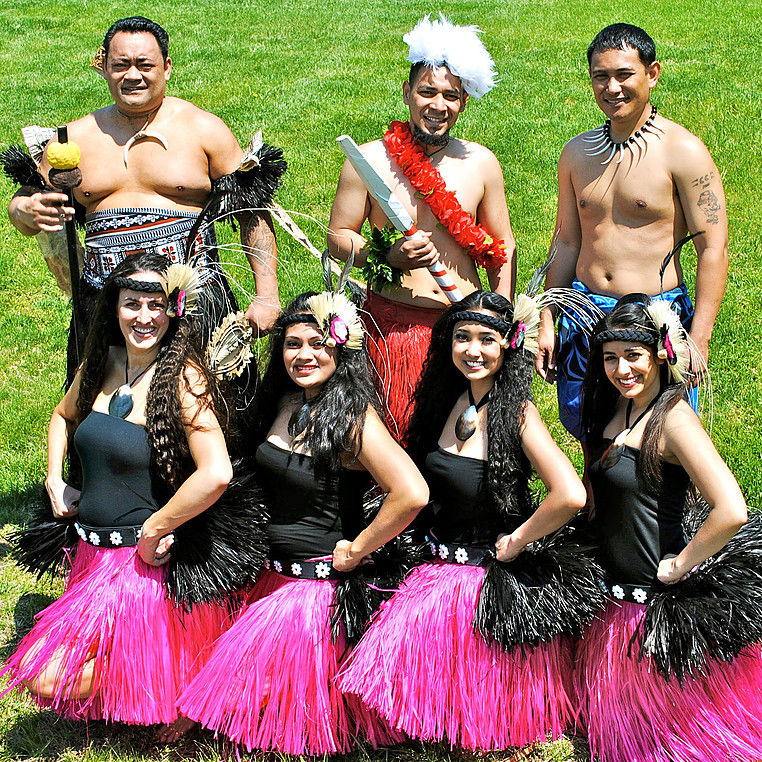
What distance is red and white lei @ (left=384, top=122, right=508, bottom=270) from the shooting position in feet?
12.9

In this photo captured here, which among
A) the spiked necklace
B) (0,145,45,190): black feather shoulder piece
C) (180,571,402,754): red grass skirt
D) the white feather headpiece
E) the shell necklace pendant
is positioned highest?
the white feather headpiece

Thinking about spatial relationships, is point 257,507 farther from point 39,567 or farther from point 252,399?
point 39,567

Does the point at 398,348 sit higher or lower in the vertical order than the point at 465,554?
higher

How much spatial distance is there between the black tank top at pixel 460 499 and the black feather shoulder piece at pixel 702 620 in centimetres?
59

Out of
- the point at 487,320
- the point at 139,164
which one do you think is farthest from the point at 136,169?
the point at 487,320

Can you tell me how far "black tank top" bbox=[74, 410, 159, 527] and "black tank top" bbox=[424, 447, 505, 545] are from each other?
99cm

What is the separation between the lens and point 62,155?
3.54 m

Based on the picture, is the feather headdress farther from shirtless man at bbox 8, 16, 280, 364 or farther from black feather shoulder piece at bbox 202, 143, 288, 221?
black feather shoulder piece at bbox 202, 143, 288, 221

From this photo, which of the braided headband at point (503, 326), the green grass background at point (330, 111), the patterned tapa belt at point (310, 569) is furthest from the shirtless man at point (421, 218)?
the green grass background at point (330, 111)

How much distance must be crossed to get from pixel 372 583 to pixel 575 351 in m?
Result: 1.34

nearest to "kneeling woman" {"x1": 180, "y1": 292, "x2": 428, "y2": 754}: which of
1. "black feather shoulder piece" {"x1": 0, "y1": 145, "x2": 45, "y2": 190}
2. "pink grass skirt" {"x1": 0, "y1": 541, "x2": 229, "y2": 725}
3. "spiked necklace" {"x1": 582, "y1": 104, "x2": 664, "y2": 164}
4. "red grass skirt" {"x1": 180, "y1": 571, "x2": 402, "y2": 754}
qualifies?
"red grass skirt" {"x1": 180, "y1": 571, "x2": 402, "y2": 754}

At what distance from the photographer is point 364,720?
346 cm

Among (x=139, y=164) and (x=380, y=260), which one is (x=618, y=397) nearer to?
(x=380, y=260)

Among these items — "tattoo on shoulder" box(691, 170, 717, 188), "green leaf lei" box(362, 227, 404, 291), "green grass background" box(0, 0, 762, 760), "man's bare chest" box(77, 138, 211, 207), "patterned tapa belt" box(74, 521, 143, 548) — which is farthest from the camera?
"green grass background" box(0, 0, 762, 760)
